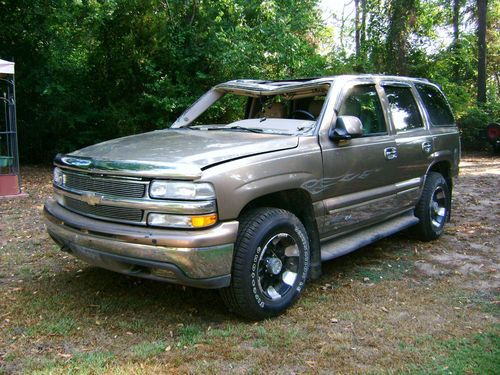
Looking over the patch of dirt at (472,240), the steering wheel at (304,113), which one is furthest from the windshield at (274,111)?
the patch of dirt at (472,240)

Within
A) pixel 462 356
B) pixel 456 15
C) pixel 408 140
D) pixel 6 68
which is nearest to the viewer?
pixel 462 356

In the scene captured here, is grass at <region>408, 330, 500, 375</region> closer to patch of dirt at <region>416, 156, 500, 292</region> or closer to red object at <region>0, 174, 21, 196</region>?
patch of dirt at <region>416, 156, 500, 292</region>

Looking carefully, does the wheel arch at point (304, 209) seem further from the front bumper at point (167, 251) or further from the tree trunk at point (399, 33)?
the tree trunk at point (399, 33)

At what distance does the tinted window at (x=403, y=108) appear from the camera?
509cm

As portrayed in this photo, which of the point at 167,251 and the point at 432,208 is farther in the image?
the point at 432,208

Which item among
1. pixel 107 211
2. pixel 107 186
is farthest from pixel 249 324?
pixel 107 186

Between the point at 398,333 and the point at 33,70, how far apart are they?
11.2 meters

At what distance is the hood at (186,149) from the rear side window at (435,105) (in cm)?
258

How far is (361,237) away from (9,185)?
6.64 metres

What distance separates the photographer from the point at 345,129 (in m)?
4.05

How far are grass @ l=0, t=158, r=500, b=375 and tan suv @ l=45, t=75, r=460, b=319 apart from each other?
33 cm

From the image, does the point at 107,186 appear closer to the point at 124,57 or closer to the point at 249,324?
the point at 249,324

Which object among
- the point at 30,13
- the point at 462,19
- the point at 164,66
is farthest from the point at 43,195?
the point at 462,19

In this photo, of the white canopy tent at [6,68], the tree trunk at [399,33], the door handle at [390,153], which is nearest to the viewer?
the door handle at [390,153]
